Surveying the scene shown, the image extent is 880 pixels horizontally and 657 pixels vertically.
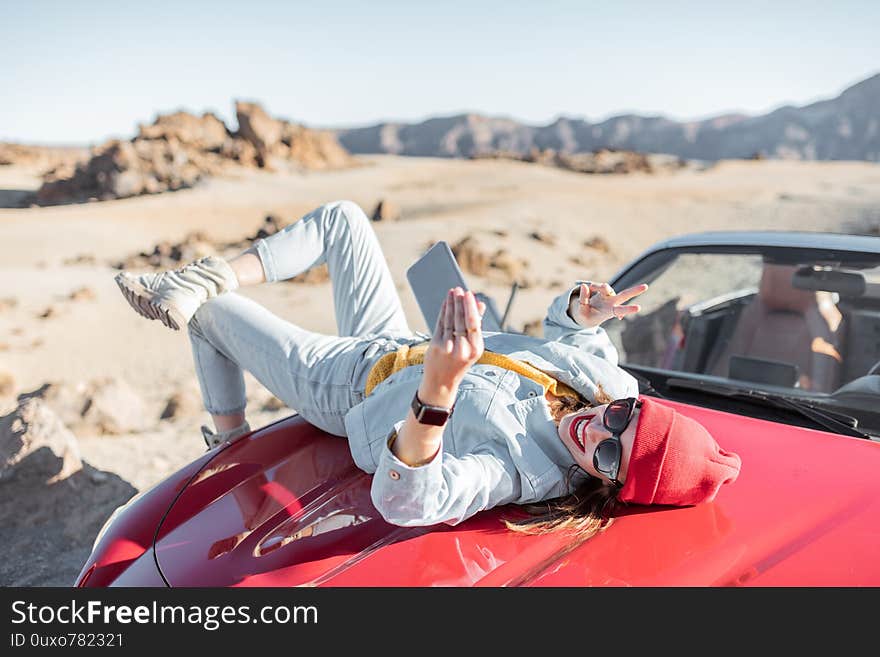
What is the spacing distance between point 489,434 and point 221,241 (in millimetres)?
11691

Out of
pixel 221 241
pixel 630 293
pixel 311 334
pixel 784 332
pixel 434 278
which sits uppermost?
pixel 630 293

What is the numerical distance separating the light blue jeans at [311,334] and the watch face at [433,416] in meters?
0.88

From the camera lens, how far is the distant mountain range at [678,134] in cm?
6219

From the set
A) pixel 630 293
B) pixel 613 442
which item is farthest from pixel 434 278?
pixel 613 442

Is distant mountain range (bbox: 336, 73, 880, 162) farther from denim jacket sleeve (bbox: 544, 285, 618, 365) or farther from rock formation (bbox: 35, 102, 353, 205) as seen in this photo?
denim jacket sleeve (bbox: 544, 285, 618, 365)

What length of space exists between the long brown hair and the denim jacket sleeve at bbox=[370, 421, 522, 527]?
0.27 ft

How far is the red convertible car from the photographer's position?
1.61 meters

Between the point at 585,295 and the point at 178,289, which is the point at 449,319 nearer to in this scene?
the point at 585,295

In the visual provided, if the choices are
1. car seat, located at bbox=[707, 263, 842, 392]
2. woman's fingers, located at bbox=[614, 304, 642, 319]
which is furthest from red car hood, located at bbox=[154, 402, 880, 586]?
car seat, located at bbox=[707, 263, 842, 392]

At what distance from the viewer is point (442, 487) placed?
1.68 m

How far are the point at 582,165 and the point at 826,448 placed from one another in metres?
26.9

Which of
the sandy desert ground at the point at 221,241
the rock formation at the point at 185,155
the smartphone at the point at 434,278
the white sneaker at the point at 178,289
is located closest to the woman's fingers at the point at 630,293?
the smartphone at the point at 434,278
